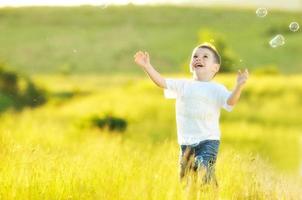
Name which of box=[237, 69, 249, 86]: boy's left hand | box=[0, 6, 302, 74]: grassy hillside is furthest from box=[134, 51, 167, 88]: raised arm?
box=[0, 6, 302, 74]: grassy hillside

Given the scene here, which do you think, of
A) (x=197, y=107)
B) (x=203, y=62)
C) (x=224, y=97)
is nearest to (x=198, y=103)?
(x=197, y=107)

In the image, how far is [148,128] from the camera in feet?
85.5

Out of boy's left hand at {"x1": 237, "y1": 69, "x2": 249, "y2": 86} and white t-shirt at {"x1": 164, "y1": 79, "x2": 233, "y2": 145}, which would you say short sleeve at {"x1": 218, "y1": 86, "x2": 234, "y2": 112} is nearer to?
white t-shirt at {"x1": 164, "y1": 79, "x2": 233, "y2": 145}

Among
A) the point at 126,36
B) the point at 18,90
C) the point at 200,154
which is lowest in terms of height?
the point at 200,154

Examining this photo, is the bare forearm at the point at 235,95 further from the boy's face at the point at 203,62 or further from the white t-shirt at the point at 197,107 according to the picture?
the boy's face at the point at 203,62

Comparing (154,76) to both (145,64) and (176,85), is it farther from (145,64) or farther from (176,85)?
(176,85)

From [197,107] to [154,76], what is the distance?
18.1 inches

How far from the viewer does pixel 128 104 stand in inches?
1220

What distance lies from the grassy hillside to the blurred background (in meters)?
0.17

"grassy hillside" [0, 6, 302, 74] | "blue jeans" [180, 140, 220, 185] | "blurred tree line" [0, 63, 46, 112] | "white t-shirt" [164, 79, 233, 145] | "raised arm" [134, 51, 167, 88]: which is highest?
"grassy hillside" [0, 6, 302, 74]

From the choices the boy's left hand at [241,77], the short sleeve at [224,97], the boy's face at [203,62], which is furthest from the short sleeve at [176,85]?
the boy's left hand at [241,77]

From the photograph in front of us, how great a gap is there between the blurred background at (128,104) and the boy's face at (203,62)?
0.79 m

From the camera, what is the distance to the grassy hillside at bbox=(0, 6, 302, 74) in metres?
72.8

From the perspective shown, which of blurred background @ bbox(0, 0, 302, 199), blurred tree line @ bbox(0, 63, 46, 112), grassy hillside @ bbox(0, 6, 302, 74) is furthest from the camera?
grassy hillside @ bbox(0, 6, 302, 74)
